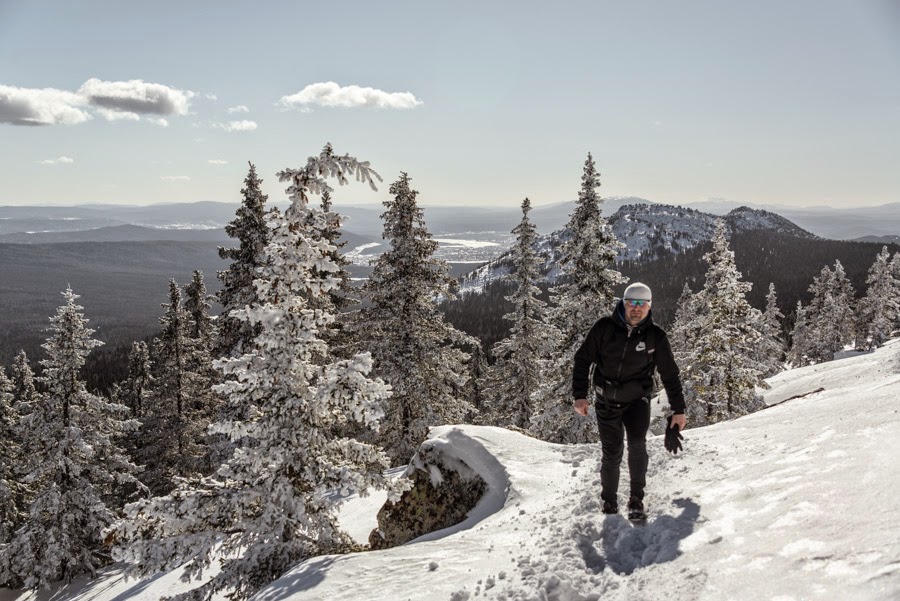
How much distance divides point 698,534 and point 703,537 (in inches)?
3.6

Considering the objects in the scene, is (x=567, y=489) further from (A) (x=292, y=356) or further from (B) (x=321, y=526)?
(A) (x=292, y=356)

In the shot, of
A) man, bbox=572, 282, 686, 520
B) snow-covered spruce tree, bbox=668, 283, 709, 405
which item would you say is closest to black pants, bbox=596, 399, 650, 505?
man, bbox=572, 282, 686, 520

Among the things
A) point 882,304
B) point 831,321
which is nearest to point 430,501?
point 831,321

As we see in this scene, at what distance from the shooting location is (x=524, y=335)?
90.5ft

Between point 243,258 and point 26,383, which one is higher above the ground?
point 243,258

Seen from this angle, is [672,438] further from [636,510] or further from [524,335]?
[524,335]

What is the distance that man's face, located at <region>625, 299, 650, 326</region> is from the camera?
5.87 meters

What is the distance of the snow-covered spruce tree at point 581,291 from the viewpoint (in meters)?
21.1

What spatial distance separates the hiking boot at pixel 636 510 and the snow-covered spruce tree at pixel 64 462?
889 inches

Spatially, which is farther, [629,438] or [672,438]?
[672,438]

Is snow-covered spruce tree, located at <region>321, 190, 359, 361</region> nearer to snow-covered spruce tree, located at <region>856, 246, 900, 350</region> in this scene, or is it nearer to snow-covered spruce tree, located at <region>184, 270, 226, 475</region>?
snow-covered spruce tree, located at <region>184, 270, 226, 475</region>

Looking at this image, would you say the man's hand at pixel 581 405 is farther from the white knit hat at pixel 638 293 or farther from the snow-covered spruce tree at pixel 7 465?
the snow-covered spruce tree at pixel 7 465

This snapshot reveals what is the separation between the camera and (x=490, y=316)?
15525 cm

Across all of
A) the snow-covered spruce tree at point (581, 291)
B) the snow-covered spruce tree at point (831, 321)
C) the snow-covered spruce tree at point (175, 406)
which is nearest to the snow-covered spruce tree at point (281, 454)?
the snow-covered spruce tree at point (581, 291)
